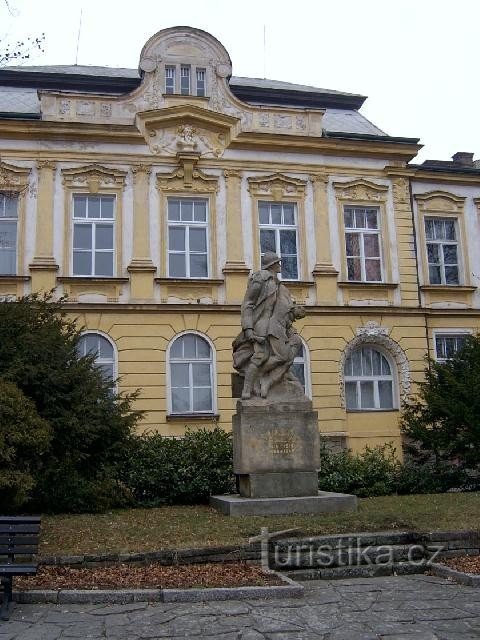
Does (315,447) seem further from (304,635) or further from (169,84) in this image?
(169,84)

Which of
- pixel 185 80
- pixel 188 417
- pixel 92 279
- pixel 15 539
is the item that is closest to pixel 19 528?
pixel 15 539

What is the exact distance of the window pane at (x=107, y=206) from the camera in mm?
20281

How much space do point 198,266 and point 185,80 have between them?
5722 mm

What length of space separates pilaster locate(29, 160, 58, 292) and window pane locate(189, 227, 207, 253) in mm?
3890

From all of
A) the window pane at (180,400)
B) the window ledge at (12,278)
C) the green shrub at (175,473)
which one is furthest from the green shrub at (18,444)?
the window ledge at (12,278)

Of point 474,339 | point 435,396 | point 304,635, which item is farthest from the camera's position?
point 474,339

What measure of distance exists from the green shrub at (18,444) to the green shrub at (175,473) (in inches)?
87.4

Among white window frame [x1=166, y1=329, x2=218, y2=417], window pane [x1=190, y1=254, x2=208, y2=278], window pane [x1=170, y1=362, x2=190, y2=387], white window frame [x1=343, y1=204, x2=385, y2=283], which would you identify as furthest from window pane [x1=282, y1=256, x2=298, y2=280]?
window pane [x1=170, y1=362, x2=190, y2=387]

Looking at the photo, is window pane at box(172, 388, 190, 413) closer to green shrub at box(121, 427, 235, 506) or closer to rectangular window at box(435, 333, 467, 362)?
green shrub at box(121, 427, 235, 506)

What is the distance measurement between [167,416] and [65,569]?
11951 mm

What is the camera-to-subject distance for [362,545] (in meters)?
8.02

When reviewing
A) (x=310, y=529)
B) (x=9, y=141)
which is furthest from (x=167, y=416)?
(x=310, y=529)

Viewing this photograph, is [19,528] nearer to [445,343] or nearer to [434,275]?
[445,343]

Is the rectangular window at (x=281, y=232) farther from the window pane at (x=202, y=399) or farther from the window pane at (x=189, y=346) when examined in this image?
the window pane at (x=202, y=399)
